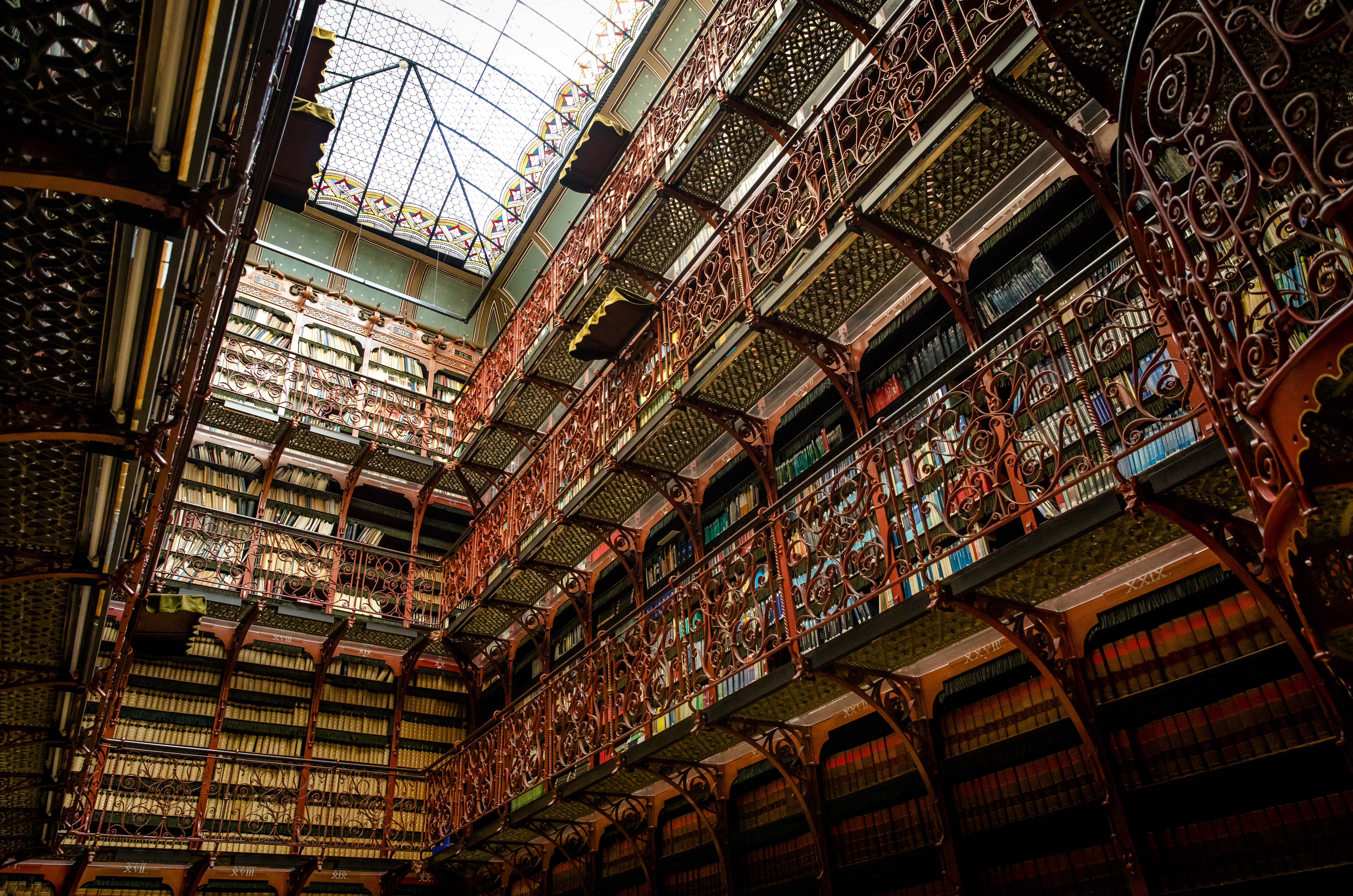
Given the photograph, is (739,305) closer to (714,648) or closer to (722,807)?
(714,648)

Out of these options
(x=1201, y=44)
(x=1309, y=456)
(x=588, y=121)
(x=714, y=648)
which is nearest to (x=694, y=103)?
(x=588, y=121)

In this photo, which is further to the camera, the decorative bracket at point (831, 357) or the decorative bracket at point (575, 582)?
the decorative bracket at point (575, 582)

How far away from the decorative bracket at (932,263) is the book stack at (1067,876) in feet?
7.70

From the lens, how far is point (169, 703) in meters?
7.90

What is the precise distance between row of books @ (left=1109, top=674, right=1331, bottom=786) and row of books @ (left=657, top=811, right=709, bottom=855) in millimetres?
2945

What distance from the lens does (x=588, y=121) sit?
32.3 ft

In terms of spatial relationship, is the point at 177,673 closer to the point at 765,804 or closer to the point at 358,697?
the point at 358,697

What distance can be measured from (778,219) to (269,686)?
6727 millimetres

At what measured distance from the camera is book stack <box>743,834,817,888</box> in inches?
191

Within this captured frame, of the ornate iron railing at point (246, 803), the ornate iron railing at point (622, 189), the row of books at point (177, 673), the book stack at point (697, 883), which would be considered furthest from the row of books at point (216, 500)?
the book stack at point (697, 883)

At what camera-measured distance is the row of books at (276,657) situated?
8.55 metres

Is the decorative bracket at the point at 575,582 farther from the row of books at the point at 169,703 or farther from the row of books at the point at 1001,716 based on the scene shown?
the row of books at the point at 1001,716

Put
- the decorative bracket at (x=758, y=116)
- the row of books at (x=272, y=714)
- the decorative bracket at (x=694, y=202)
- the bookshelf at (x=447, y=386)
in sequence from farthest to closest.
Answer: the bookshelf at (x=447, y=386) → the row of books at (x=272, y=714) → the decorative bracket at (x=694, y=202) → the decorative bracket at (x=758, y=116)

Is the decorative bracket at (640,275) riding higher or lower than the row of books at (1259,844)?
higher
